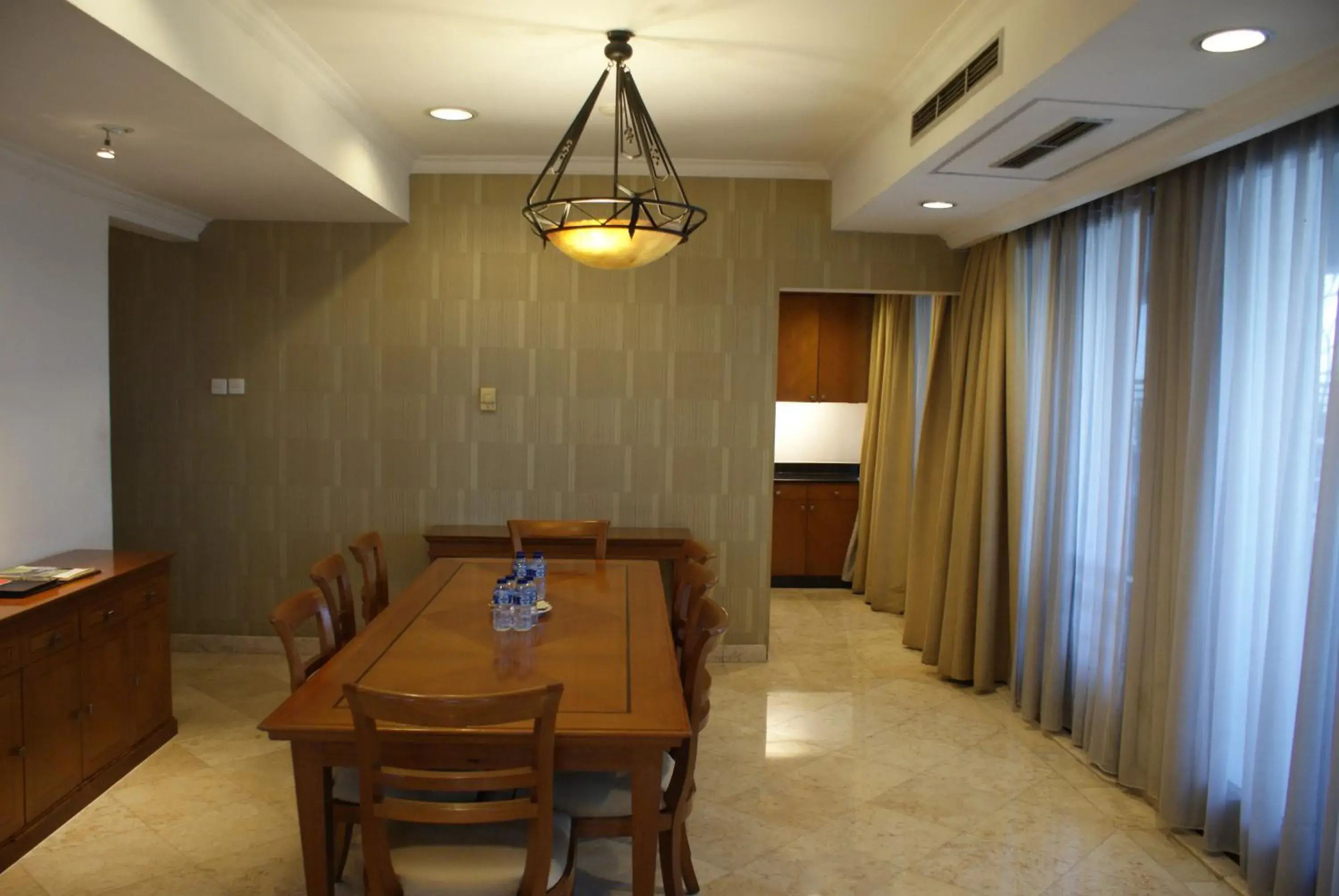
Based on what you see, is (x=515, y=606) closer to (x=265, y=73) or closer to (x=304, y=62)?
(x=265, y=73)

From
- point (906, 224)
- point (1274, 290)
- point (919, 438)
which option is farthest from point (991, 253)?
point (1274, 290)

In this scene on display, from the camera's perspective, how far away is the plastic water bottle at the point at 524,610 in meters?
3.18

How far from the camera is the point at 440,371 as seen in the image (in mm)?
5359

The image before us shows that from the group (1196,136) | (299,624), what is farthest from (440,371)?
(1196,136)

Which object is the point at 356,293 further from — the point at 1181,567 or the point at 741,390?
the point at 1181,567

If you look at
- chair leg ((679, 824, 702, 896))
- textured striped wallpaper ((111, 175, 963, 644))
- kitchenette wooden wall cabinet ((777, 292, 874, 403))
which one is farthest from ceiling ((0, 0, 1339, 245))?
chair leg ((679, 824, 702, 896))

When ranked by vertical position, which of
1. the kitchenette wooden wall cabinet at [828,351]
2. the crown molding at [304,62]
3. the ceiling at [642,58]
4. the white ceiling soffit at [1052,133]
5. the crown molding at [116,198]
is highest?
the ceiling at [642,58]

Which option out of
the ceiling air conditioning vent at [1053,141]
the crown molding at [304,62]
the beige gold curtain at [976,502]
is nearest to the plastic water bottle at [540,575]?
the crown molding at [304,62]

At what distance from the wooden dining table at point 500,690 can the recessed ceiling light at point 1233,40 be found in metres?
2.12

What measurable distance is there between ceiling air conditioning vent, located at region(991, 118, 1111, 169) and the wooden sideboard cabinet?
150 inches

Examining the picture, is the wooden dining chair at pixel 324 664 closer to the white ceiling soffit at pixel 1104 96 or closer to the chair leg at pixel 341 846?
the chair leg at pixel 341 846

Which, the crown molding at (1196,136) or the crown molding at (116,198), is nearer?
the crown molding at (1196,136)

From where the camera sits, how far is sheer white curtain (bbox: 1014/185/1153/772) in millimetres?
3895

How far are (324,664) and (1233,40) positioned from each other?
124 inches
